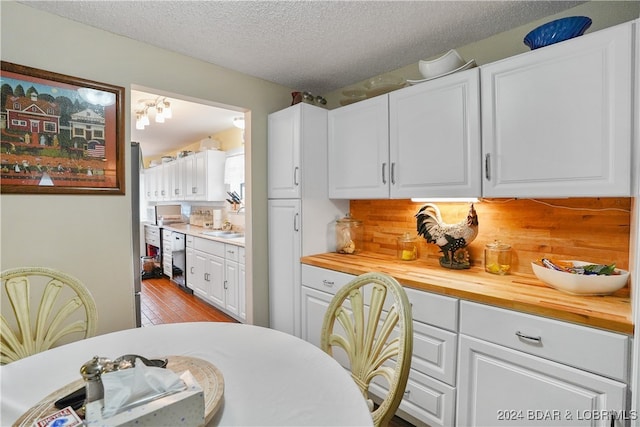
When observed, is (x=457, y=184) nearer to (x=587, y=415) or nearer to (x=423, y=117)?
(x=423, y=117)

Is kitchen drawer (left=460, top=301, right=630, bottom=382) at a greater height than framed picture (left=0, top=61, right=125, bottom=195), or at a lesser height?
lesser

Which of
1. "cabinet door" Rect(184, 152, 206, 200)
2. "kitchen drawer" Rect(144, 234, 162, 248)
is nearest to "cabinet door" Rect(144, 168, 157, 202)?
"kitchen drawer" Rect(144, 234, 162, 248)

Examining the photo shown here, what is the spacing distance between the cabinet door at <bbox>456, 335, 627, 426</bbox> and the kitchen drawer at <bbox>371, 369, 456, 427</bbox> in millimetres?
54

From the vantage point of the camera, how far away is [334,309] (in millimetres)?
1277

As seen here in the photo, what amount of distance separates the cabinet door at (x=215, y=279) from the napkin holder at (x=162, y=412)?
9.78ft

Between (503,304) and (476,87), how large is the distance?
116cm

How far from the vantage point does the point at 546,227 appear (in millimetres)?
1751

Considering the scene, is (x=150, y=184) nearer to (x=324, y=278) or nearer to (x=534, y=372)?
(x=324, y=278)

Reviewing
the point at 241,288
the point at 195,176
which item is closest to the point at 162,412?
the point at 241,288

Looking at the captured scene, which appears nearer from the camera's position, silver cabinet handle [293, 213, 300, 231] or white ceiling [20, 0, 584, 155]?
white ceiling [20, 0, 584, 155]

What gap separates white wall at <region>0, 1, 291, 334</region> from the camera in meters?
1.61

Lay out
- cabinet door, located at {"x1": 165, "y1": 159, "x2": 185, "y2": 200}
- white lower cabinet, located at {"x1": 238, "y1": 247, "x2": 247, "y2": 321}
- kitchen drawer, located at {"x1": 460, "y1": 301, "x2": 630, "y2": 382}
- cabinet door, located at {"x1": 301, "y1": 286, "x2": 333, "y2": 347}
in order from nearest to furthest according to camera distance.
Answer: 1. kitchen drawer, located at {"x1": 460, "y1": 301, "x2": 630, "y2": 382}
2. cabinet door, located at {"x1": 301, "y1": 286, "x2": 333, "y2": 347}
3. white lower cabinet, located at {"x1": 238, "y1": 247, "x2": 247, "y2": 321}
4. cabinet door, located at {"x1": 165, "y1": 159, "x2": 185, "y2": 200}

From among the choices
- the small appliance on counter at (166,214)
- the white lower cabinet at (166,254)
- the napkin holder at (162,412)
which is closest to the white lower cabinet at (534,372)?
the napkin holder at (162,412)

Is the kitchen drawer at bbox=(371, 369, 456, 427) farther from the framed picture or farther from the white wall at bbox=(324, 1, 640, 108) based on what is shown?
the framed picture
